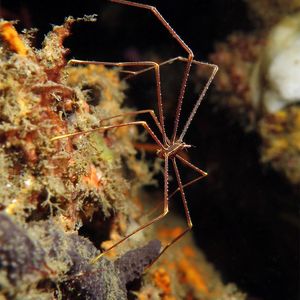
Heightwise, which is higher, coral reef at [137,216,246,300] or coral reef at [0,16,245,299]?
coral reef at [0,16,245,299]

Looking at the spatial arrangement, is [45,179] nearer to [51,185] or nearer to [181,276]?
[51,185]

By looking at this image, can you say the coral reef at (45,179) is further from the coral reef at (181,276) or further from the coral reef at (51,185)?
the coral reef at (181,276)

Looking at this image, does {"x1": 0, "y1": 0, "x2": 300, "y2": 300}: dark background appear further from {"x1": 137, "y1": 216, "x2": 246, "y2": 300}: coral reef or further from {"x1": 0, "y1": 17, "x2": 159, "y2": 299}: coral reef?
{"x1": 0, "y1": 17, "x2": 159, "y2": 299}: coral reef

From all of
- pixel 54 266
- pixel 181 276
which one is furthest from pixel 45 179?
pixel 181 276

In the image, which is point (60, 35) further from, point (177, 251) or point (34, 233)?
point (177, 251)

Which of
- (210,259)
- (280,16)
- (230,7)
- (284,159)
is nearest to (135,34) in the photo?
(230,7)

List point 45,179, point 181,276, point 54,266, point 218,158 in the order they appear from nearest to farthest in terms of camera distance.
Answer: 1. point 54,266
2. point 45,179
3. point 181,276
4. point 218,158

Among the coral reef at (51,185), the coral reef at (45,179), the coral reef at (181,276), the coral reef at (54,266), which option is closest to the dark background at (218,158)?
the coral reef at (181,276)

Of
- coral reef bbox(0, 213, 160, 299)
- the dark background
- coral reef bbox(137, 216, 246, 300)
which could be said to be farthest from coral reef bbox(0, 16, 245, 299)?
the dark background
